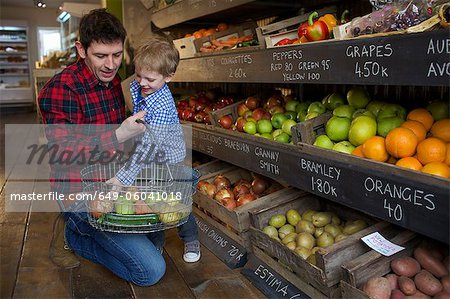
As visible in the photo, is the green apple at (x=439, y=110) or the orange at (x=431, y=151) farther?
the green apple at (x=439, y=110)

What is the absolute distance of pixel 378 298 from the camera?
1705mm

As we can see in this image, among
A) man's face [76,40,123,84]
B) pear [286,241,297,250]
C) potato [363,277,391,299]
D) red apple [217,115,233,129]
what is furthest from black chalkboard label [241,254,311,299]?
man's face [76,40,123,84]

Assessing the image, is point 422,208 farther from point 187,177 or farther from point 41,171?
point 41,171

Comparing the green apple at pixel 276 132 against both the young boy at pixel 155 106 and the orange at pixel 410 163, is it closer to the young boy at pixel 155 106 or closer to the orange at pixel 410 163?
the young boy at pixel 155 106

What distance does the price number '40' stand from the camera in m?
1.58

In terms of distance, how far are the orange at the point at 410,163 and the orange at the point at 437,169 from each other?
0.05 metres

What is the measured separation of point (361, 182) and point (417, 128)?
341mm

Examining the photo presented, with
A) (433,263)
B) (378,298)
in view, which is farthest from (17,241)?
(433,263)

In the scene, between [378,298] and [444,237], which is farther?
[378,298]

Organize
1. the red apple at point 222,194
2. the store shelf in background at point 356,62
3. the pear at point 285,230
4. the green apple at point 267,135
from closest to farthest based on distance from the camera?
the store shelf in background at point 356,62
the pear at point 285,230
the green apple at point 267,135
the red apple at point 222,194

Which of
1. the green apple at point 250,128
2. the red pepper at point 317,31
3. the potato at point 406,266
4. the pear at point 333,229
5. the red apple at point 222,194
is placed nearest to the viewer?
the potato at point 406,266

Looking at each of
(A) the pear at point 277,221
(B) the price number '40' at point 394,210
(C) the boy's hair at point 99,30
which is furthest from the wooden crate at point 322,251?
(C) the boy's hair at point 99,30

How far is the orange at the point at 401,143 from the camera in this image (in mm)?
1738

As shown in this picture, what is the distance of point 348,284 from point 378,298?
12 cm
